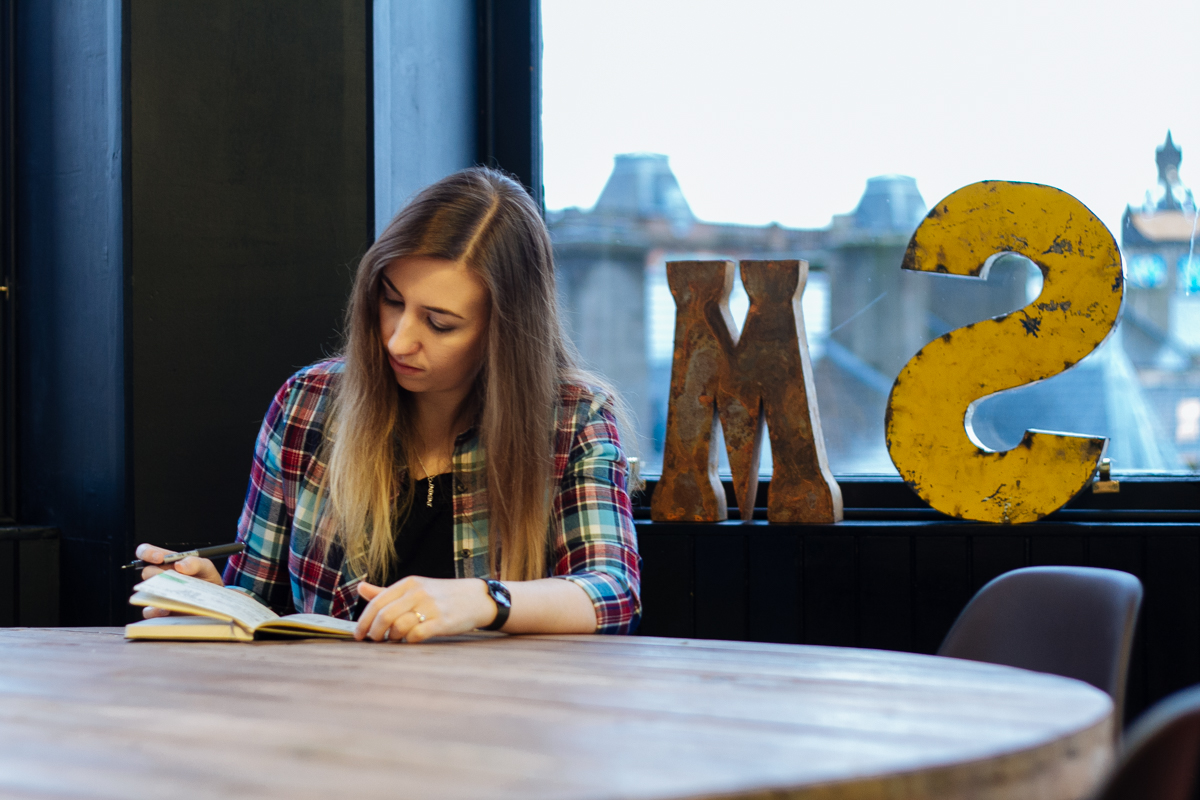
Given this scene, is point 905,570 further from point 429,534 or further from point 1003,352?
point 429,534

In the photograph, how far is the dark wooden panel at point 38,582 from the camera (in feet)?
7.43

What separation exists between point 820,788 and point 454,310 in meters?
1.10

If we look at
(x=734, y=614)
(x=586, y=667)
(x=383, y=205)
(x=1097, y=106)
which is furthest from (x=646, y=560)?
(x=1097, y=106)

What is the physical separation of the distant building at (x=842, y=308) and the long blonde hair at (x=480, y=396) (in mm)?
970

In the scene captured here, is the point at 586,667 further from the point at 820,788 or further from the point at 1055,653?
the point at 1055,653

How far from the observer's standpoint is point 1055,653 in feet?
4.87

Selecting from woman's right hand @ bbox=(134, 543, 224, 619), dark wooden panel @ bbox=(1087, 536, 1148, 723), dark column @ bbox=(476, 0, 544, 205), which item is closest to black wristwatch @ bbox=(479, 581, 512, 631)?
Answer: woman's right hand @ bbox=(134, 543, 224, 619)

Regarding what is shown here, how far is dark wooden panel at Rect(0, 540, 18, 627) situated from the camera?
88.5 inches

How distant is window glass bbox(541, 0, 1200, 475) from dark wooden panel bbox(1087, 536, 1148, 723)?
342mm

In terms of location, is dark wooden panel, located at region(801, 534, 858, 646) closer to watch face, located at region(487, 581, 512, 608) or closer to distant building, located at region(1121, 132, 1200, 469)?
distant building, located at region(1121, 132, 1200, 469)

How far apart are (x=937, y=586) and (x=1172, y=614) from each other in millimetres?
449

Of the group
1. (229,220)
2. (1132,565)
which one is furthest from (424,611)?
(1132,565)

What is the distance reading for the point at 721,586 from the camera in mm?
2330

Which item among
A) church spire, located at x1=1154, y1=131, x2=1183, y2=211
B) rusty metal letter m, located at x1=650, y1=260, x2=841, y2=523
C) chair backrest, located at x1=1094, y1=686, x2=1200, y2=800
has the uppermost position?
church spire, located at x1=1154, y1=131, x2=1183, y2=211
